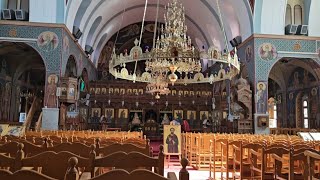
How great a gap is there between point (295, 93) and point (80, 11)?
14.9 m

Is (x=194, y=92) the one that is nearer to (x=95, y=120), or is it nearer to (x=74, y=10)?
(x=95, y=120)

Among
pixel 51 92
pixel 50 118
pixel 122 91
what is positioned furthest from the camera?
pixel 122 91

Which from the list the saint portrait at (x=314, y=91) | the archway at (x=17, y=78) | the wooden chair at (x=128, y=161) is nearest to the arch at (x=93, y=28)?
the archway at (x=17, y=78)

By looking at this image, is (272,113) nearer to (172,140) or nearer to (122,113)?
(122,113)

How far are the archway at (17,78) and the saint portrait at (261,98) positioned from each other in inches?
477

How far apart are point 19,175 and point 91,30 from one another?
21.3 meters

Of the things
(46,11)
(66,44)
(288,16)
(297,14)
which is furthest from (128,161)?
(297,14)

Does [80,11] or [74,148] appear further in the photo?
[80,11]

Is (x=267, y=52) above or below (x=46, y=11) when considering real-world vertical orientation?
below

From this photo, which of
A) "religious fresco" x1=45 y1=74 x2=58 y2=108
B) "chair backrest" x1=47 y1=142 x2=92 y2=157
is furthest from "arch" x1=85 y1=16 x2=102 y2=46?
"chair backrest" x1=47 y1=142 x2=92 y2=157

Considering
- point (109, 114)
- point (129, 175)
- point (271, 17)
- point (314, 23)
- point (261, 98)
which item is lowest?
point (129, 175)

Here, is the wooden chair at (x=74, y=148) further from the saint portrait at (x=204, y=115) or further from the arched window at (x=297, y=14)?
the saint portrait at (x=204, y=115)

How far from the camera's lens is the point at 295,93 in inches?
810

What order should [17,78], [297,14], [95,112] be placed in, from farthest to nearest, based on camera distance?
[95,112] < [17,78] < [297,14]
